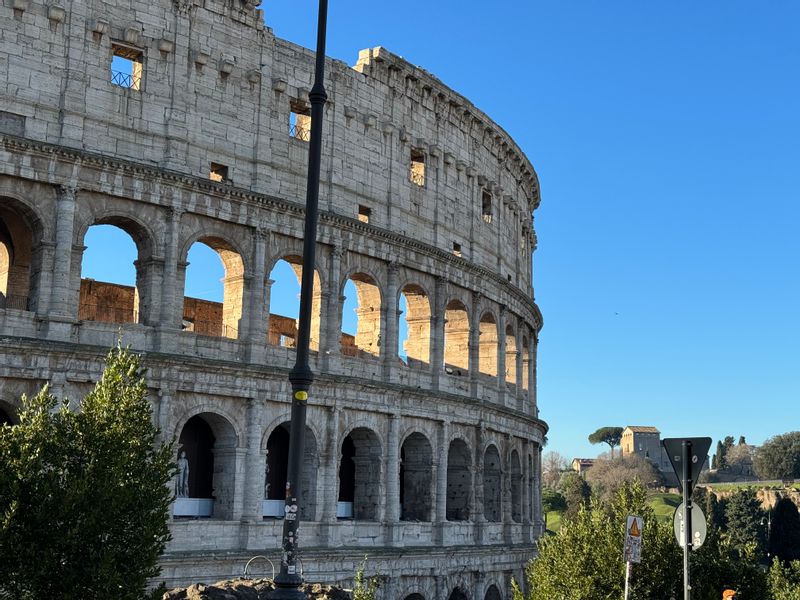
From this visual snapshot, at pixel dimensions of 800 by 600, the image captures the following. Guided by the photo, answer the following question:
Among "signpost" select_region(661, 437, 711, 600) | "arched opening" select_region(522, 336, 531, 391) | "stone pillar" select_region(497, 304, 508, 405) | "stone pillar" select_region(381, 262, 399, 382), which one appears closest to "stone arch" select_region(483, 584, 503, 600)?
"stone pillar" select_region(497, 304, 508, 405)

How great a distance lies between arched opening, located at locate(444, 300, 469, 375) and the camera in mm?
37312

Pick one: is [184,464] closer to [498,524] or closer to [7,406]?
[7,406]

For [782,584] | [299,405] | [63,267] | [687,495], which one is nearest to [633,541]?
[687,495]

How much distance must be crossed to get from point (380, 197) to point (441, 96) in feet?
17.7

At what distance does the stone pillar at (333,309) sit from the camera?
3082 cm

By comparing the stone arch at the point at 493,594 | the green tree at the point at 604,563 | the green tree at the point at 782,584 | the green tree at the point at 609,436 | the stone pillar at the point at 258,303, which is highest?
the green tree at the point at 609,436

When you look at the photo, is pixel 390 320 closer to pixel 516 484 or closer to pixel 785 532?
pixel 516 484

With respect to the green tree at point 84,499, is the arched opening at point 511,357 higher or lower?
higher

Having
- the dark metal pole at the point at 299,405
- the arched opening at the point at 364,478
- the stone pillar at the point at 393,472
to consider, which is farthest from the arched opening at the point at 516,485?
the dark metal pole at the point at 299,405

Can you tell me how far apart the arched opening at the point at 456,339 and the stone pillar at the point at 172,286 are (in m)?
12.1

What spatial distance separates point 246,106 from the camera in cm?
2981

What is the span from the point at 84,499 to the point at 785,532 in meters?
65.4

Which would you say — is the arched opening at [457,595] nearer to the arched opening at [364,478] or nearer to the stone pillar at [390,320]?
the arched opening at [364,478]

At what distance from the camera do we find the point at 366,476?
3228cm
